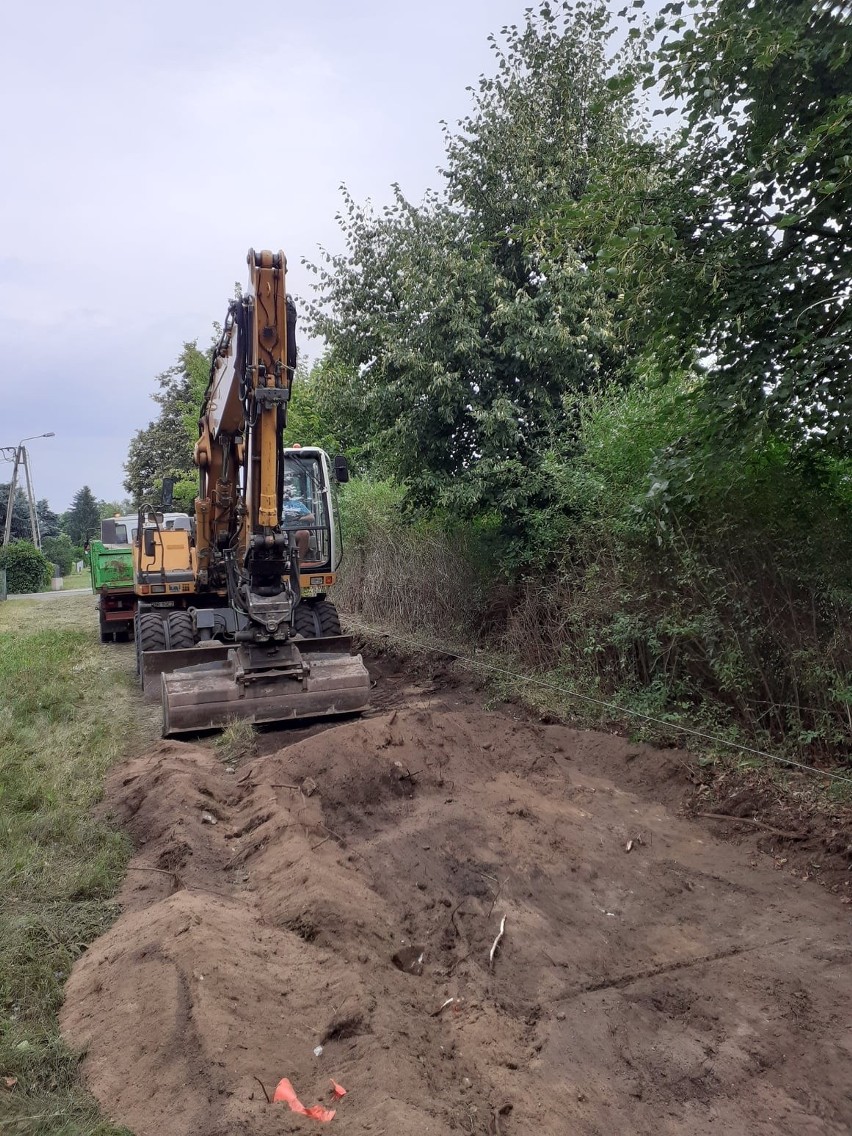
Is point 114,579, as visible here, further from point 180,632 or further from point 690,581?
point 690,581

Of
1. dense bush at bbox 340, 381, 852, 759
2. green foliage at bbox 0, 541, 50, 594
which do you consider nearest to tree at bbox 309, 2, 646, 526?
dense bush at bbox 340, 381, 852, 759

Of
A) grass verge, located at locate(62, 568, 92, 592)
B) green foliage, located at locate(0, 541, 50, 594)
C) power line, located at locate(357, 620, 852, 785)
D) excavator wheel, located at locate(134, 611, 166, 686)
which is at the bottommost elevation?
power line, located at locate(357, 620, 852, 785)

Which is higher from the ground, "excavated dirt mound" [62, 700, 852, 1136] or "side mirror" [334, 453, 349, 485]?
"side mirror" [334, 453, 349, 485]

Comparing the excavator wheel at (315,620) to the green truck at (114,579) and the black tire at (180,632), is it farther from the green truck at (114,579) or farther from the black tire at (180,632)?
the green truck at (114,579)

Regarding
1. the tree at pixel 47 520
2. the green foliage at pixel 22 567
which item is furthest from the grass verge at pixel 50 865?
the tree at pixel 47 520

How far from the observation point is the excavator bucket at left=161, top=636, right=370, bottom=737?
28.5 feet

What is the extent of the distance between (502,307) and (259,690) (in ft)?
17.7

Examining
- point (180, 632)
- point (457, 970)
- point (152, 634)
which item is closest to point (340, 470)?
point (180, 632)

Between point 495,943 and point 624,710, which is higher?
point 624,710

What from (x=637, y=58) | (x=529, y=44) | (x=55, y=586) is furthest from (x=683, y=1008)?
(x=55, y=586)

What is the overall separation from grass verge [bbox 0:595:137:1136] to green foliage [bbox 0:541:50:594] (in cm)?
2853

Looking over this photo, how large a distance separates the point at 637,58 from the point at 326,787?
9.60 m

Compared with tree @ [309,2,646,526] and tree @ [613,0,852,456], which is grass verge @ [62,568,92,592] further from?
tree @ [613,0,852,456]

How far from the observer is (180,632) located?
11242 mm
